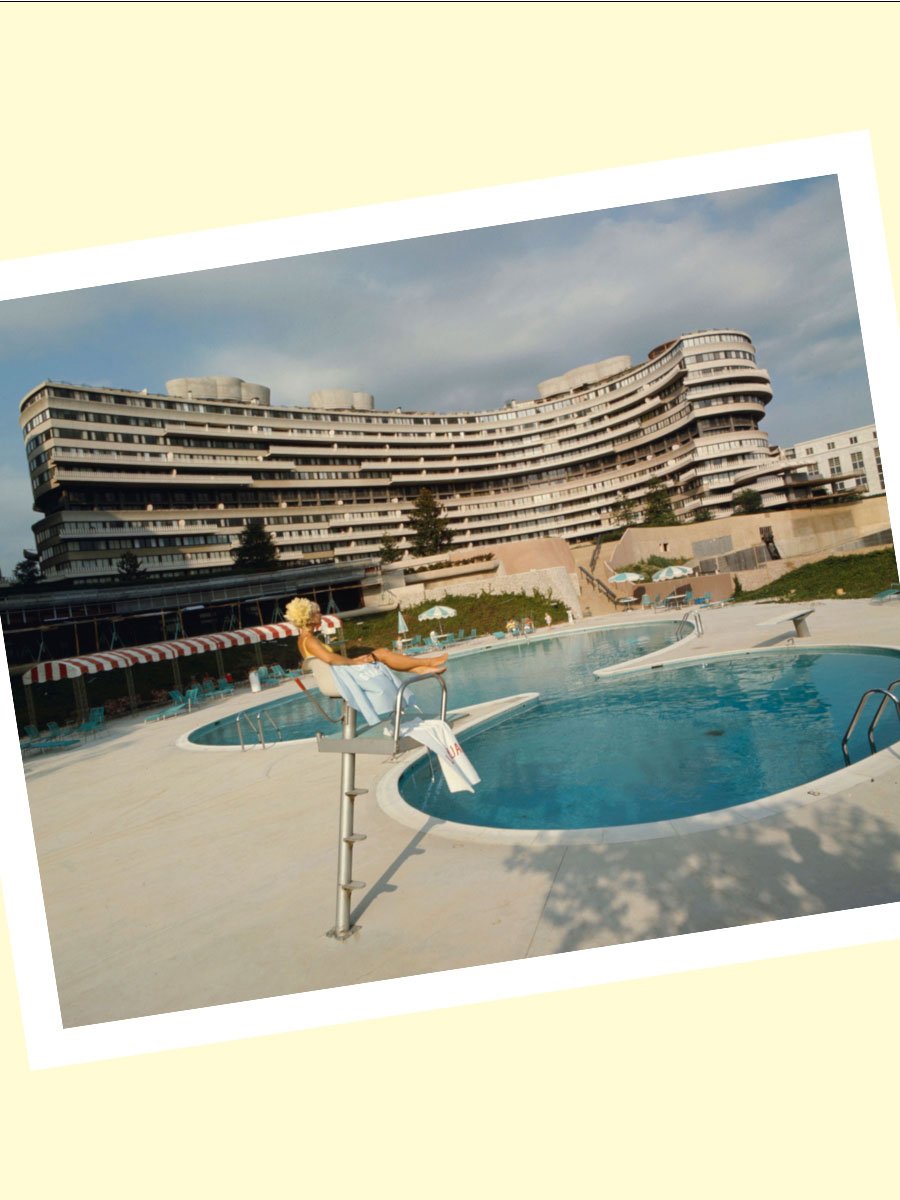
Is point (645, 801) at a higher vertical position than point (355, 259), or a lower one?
lower

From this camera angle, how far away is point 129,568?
52.7 m

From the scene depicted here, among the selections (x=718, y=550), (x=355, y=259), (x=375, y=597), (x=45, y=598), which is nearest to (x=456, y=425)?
(x=375, y=597)

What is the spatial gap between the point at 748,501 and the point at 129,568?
5871cm

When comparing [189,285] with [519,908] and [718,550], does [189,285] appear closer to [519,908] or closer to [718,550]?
[519,908]

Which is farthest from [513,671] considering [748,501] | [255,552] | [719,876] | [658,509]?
[658,509]

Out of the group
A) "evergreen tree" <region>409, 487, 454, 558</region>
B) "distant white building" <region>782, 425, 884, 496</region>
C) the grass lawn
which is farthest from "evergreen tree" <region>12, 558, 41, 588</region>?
"distant white building" <region>782, 425, 884, 496</region>

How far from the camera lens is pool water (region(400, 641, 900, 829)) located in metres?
6.99

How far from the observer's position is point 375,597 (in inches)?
1852

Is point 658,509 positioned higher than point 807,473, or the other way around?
point 807,473

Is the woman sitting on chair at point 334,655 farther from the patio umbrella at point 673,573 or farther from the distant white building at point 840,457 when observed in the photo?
the distant white building at point 840,457

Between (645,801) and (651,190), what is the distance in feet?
→ 19.9

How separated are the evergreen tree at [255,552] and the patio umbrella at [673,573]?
38058 millimetres

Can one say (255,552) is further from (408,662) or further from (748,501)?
(408,662)

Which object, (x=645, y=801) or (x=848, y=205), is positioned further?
(x=645, y=801)
